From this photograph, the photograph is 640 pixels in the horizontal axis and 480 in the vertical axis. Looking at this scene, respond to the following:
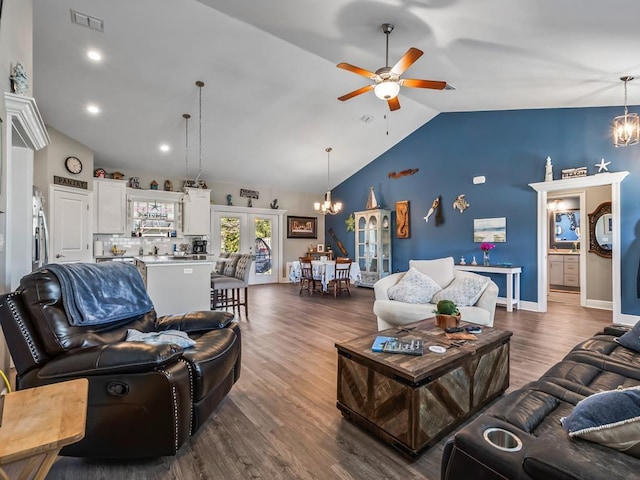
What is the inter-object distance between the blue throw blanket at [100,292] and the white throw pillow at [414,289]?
261 centimetres

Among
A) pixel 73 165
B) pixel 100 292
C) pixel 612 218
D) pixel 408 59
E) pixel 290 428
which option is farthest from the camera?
pixel 73 165

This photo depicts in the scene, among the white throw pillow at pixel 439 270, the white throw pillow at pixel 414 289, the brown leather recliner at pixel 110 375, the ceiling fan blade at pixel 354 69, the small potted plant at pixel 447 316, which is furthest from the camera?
the white throw pillow at pixel 439 270

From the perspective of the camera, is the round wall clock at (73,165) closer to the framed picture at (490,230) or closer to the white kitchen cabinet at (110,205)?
the white kitchen cabinet at (110,205)

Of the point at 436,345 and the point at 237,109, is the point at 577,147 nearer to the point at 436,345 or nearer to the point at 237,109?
the point at 436,345

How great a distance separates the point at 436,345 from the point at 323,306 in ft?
11.9

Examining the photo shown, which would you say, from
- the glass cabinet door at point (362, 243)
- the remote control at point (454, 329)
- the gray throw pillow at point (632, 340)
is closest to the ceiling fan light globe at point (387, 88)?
the remote control at point (454, 329)

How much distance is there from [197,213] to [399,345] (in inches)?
245

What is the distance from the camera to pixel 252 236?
27.5 ft

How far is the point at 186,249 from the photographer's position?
724 centimetres

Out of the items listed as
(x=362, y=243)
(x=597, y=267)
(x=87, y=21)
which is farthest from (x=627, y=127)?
(x=87, y=21)

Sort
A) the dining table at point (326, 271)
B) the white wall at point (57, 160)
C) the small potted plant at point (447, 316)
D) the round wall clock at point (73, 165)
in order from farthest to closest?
1. the dining table at point (326, 271)
2. the round wall clock at point (73, 165)
3. the white wall at point (57, 160)
4. the small potted plant at point (447, 316)

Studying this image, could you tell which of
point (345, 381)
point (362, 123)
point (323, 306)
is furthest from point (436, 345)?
point (362, 123)

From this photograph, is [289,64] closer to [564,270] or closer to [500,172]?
[500,172]

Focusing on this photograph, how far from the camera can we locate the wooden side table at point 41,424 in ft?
2.93
